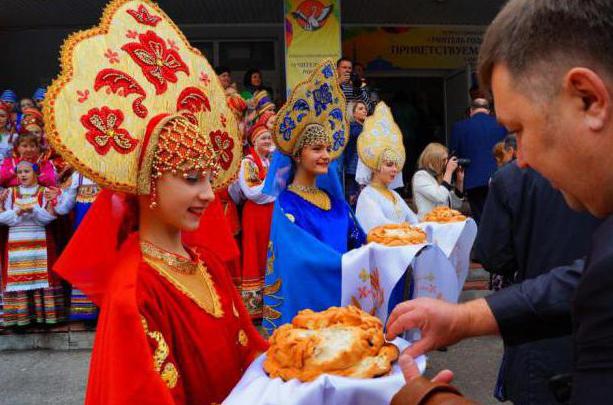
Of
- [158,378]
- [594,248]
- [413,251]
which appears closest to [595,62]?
[594,248]

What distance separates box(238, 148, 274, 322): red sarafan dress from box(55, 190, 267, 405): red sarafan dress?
12.6 ft

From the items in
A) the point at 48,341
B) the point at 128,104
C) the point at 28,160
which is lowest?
the point at 48,341

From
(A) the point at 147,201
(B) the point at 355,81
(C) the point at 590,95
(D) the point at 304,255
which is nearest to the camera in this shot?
(C) the point at 590,95

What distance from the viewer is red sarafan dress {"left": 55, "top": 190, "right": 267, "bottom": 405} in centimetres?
175

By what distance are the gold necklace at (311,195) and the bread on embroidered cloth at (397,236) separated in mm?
383

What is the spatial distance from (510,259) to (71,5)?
1006 cm

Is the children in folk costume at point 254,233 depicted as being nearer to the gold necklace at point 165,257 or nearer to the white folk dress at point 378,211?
the white folk dress at point 378,211

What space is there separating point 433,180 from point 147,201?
180 inches

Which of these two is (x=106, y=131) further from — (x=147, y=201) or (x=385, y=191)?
(x=385, y=191)

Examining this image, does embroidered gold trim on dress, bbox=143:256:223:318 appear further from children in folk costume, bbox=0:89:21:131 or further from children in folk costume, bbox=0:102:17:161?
children in folk costume, bbox=0:89:21:131

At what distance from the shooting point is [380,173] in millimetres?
5285

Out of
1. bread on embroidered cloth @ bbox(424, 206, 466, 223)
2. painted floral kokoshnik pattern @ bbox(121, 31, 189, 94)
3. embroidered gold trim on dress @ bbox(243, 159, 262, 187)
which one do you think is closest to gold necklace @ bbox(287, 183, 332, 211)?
bread on embroidered cloth @ bbox(424, 206, 466, 223)

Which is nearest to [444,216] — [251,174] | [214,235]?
[251,174]

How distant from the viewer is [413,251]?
11.6 feet
